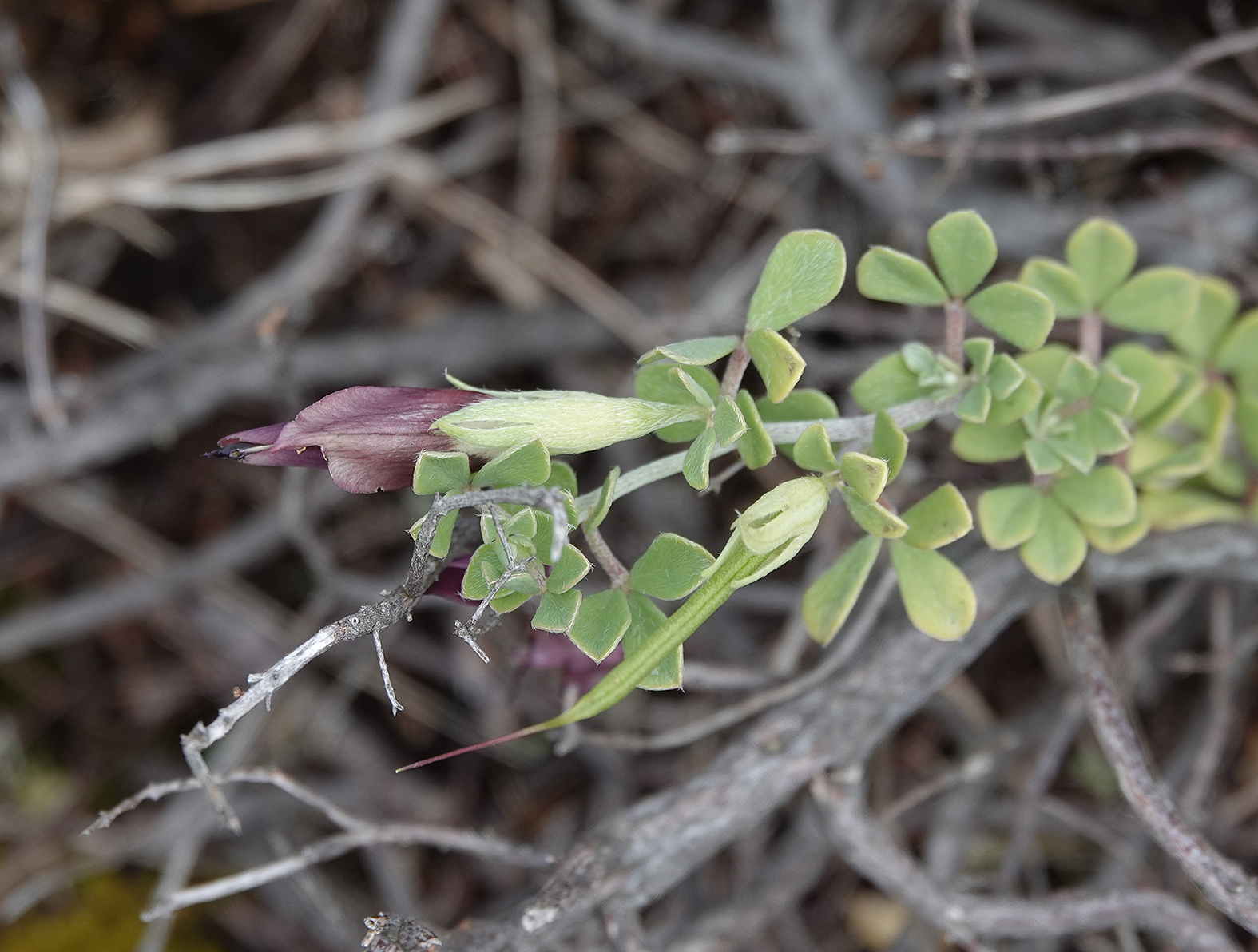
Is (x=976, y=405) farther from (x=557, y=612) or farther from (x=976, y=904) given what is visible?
(x=976, y=904)

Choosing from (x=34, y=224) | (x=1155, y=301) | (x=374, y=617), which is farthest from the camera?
(x=34, y=224)

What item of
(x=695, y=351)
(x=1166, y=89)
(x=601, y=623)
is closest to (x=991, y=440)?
(x=695, y=351)

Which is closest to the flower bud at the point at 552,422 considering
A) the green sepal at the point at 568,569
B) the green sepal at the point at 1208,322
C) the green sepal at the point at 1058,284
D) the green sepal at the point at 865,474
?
the green sepal at the point at 568,569

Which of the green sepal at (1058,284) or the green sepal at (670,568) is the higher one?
the green sepal at (670,568)

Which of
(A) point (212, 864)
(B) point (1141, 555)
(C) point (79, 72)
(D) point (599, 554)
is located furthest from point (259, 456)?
(C) point (79, 72)

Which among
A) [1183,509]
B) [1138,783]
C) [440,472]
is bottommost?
[1138,783]

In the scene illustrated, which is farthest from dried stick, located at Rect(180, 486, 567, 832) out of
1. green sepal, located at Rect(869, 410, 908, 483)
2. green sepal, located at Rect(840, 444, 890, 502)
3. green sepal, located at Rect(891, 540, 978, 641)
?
green sepal, located at Rect(891, 540, 978, 641)

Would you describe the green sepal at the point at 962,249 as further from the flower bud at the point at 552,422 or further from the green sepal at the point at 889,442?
the flower bud at the point at 552,422
